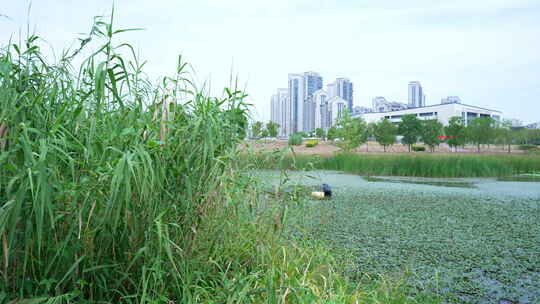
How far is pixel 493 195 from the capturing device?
18.9 ft

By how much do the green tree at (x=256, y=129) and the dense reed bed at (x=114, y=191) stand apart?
26 cm

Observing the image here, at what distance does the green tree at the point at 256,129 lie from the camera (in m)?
1.87

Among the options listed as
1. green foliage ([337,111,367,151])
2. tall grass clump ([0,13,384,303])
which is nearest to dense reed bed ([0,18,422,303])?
tall grass clump ([0,13,384,303])

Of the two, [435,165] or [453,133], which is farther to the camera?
[453,133]

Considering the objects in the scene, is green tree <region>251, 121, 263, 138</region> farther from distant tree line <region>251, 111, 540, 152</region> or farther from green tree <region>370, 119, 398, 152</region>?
green tree <region>370, 119, 398, 152</region>

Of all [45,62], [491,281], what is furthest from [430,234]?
[45,62]

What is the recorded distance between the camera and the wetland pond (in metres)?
2.12

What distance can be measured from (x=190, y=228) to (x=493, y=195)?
5895 millimetres

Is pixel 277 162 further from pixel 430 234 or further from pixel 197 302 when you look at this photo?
pixel 430 234

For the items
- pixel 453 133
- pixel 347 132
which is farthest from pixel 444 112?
pixel 347 132

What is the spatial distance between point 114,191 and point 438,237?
2.95 m

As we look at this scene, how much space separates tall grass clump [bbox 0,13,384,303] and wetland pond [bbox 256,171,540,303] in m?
0.66

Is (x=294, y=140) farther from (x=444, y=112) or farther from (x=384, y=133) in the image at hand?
(x=444, y=112)

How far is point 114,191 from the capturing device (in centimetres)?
101
